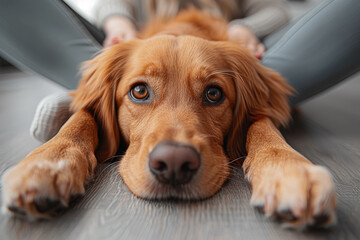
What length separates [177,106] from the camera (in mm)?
1523

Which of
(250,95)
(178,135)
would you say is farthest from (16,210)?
(250,95)

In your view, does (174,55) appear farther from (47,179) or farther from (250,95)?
(47,179)

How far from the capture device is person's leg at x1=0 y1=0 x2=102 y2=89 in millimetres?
2180

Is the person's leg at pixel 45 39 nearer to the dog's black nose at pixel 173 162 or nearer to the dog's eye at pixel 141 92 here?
the dog's eye at pixel 141 92

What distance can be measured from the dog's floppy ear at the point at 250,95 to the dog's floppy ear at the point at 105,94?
0.73 m

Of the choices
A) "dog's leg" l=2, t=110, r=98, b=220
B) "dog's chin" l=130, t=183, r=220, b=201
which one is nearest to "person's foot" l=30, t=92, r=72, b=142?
"dog's leg" l=2, t=110, r=98, b=220

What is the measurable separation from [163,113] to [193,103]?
199 mm

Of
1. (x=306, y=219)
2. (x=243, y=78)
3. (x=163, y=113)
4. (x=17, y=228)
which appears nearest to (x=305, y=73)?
(x=243, y=78)

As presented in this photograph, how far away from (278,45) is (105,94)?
1.51 meters

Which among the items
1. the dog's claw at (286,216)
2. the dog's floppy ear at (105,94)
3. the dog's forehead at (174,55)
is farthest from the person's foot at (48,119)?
the dog's claw at (286,216)

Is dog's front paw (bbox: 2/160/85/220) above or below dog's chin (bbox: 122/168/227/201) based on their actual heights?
above

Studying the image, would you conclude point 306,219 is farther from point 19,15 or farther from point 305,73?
point 19,15

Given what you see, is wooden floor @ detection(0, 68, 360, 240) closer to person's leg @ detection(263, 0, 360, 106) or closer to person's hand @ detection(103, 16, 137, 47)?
person's leg @ detection(263, 0, 360, 106)

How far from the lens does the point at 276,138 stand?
146 centimetres
